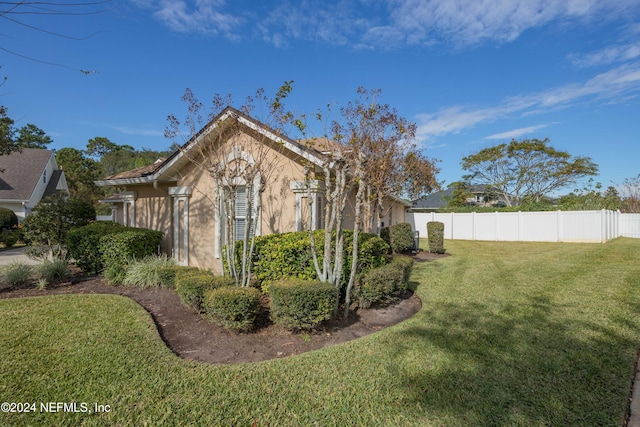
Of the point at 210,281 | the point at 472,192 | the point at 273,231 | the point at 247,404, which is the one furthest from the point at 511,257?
the point at 472,192

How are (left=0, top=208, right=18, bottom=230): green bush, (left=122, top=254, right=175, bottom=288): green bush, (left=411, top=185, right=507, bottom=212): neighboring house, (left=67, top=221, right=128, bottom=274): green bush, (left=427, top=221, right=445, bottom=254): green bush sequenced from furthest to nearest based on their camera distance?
(left=411, top=185, right=507, bottom=212): neighboring house
(left=0, top=208, right=18, bottom=230): green bush
(left=427, top=221, right=445, bottom=254): green bush
(left=67, top=221, right=128, bottom=274): green bush
(left=122, top=254, right=175, bottom=288): green bush

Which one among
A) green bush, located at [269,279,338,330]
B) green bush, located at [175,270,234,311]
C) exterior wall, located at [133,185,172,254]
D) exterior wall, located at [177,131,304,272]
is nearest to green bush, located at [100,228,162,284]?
exterior wall, located at [177,131,304,272]

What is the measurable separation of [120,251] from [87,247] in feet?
4.16

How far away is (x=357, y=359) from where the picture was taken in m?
4.09

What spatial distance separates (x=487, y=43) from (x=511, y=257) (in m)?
8.47

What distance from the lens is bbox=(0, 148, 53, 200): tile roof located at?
72.8 ft

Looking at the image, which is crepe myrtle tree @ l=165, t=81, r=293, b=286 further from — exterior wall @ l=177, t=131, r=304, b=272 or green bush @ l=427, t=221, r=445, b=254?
green bush @ l=427, t=221, r=445, b=254

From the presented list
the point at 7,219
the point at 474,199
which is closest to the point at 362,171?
the point at 7,219

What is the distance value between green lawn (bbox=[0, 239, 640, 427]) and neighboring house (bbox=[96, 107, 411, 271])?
330 centimetres

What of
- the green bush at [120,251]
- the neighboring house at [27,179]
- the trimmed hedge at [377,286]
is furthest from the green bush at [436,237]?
the neighboring house at [27,179]

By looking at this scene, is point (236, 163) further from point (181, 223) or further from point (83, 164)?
point (83, 164)

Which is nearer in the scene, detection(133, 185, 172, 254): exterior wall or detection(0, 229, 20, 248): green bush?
detection(133, 185, 172, 254): exterior wall

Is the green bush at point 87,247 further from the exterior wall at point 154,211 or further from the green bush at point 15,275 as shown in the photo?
the exterior wall at point 154,211

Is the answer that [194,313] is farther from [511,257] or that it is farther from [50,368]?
[511,257]
